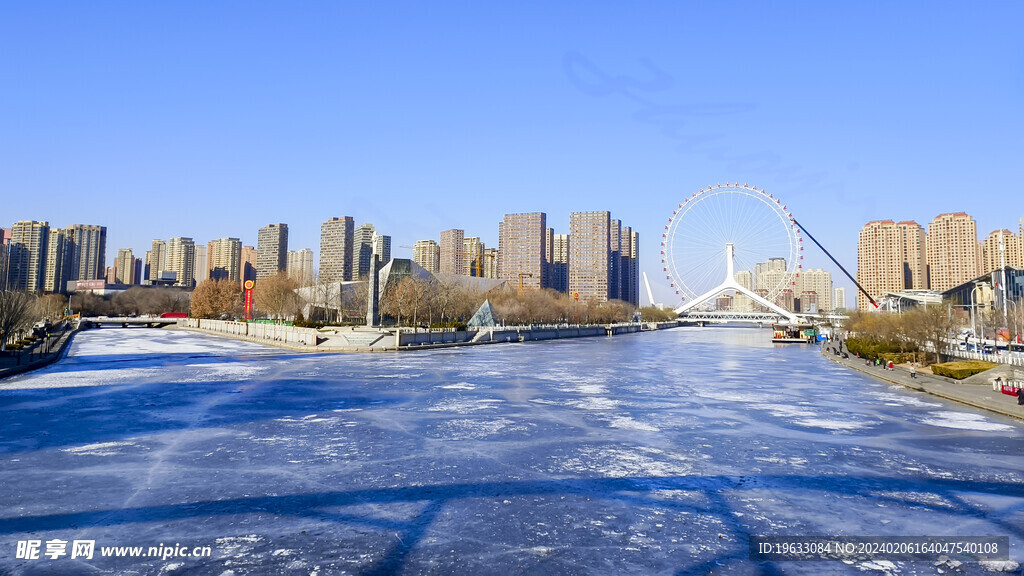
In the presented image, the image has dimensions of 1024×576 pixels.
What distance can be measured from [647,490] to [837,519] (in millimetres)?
2817

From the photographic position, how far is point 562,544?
7.68 m

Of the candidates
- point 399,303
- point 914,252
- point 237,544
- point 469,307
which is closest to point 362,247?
point 469,307

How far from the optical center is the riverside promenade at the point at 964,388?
19.7 metres

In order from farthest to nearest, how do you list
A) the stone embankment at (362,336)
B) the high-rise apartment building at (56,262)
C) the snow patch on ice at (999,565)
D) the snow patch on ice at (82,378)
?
the high-rise apartment building at (56,262) < the stone embankment at (362,336) < the snow patch on ice at (82,378) < the snow patch on ice at (999,565)

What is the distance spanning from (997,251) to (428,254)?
139 meters

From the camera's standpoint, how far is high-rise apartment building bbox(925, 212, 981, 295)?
12006 cm

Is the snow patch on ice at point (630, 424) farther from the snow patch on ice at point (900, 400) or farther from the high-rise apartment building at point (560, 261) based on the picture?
the high-rise apartment building at point (560, 261)

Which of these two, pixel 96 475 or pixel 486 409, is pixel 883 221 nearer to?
pixel 486 409

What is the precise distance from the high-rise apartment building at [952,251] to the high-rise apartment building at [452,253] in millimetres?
120806

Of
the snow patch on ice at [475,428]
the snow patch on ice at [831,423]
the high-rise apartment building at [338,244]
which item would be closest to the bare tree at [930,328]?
the snow patch on ice at [831,423]

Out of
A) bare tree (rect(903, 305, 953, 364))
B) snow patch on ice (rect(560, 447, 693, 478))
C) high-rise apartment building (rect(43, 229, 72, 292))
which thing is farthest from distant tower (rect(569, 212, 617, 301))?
snow patch on ice (rect(560, 447, 693, 478))

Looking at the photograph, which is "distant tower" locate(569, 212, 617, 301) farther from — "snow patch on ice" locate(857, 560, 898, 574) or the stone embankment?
"snow patch on ice" locate(857, 560, 898, 574)

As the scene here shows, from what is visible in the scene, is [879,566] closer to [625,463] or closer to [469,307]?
[625,463]

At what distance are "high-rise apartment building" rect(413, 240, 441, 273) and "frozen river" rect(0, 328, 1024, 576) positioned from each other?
165686mm
